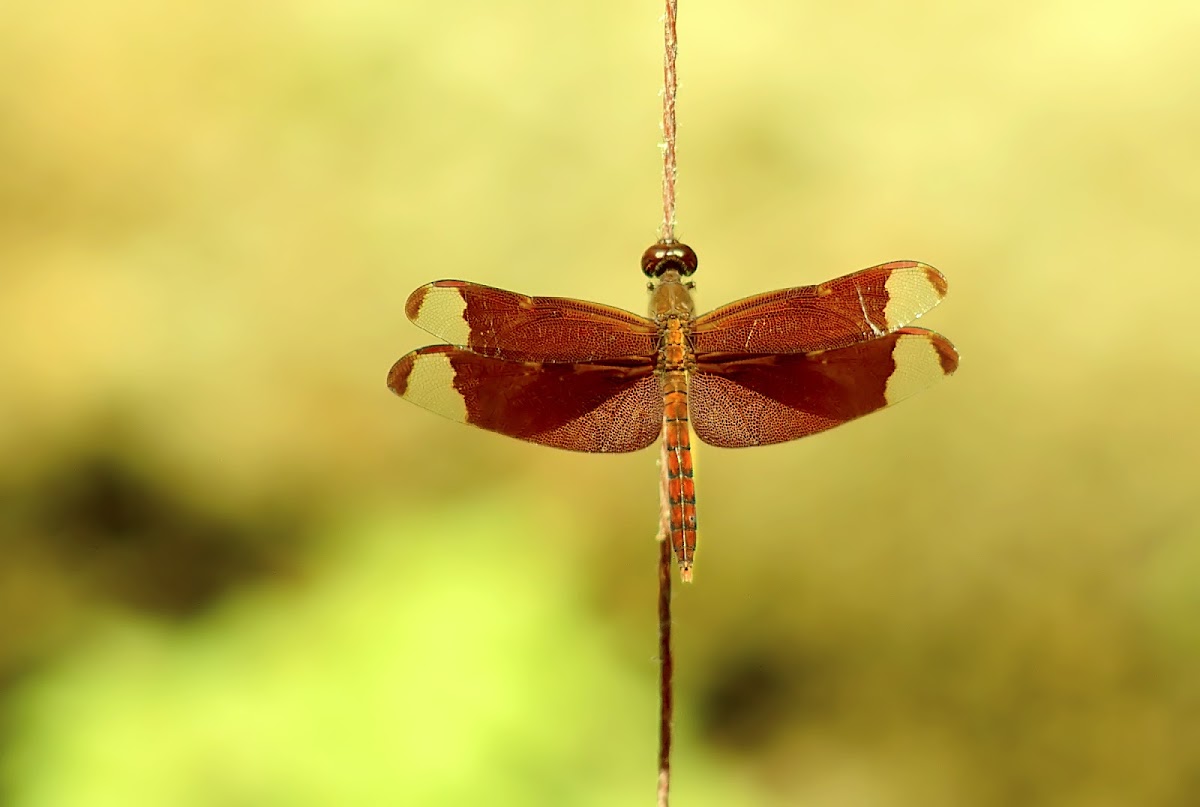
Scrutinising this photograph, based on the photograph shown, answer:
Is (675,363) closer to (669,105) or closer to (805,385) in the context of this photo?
(805,385)

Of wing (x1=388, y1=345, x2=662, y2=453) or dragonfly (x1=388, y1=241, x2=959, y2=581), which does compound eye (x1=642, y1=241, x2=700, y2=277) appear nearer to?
dragonfly (x1=388, y1=241, x2=959, y2=581)

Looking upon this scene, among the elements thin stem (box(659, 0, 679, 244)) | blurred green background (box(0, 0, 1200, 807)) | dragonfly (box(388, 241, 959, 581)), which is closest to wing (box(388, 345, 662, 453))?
dragonfly (box(388, 241, 959, 581))

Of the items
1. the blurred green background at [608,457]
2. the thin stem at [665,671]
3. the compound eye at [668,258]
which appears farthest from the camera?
the blurred green background at [608,457]

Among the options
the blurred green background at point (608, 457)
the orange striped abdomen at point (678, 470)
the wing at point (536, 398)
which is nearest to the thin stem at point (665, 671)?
the orange striped abdomen at point (678, 470)

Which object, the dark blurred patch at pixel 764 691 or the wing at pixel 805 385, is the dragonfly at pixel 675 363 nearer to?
the wing at pixel 805 385

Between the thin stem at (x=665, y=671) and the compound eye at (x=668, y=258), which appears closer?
the thin stem at (x=665, y=671)

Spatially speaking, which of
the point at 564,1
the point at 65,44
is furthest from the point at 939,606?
the point at 65,44

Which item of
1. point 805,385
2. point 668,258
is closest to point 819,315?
point 805,385
